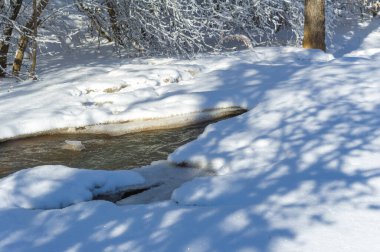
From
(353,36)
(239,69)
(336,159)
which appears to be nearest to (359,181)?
(336,159)

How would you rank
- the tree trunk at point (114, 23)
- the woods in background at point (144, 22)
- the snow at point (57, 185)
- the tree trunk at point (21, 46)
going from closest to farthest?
the snow at point (57, 185) → the tree trunk at point (21, 46) → the woods in background at point (144, 22) → the tree trunk at point (114, 23)

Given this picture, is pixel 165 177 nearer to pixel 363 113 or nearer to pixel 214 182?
pixel 214 182

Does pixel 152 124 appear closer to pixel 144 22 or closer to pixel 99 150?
pixel 99 150

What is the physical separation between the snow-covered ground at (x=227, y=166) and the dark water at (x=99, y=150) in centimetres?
31

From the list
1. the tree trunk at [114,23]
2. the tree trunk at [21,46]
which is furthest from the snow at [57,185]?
the tree trunk at [114,23]

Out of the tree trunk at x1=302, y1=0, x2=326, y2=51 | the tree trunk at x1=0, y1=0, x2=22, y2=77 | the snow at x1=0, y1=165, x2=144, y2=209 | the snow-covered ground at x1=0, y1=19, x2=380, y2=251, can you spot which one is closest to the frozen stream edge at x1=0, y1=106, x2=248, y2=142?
the snow-covered ground at x1=0, y1=19, x2=380, y2=251

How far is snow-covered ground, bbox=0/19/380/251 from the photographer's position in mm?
4031

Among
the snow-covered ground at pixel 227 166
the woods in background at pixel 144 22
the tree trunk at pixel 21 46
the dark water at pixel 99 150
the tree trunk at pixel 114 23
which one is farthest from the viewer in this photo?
the tree trunk at pixel 114 23

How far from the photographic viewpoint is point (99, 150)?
262 inches

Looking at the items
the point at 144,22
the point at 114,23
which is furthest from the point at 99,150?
the point at 114,23

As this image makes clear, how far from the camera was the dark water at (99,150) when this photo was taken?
6234 mm

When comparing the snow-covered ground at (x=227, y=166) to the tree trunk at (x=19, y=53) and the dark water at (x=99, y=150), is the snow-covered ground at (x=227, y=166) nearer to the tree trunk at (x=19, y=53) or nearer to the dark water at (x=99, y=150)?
the dark water at (x=99, y=150)

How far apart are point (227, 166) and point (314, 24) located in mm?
6941

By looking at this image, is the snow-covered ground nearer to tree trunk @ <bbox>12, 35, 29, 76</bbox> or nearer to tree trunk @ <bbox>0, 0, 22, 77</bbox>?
tree trunk @ <bbox>12, 35, 29, 76</bbox>
